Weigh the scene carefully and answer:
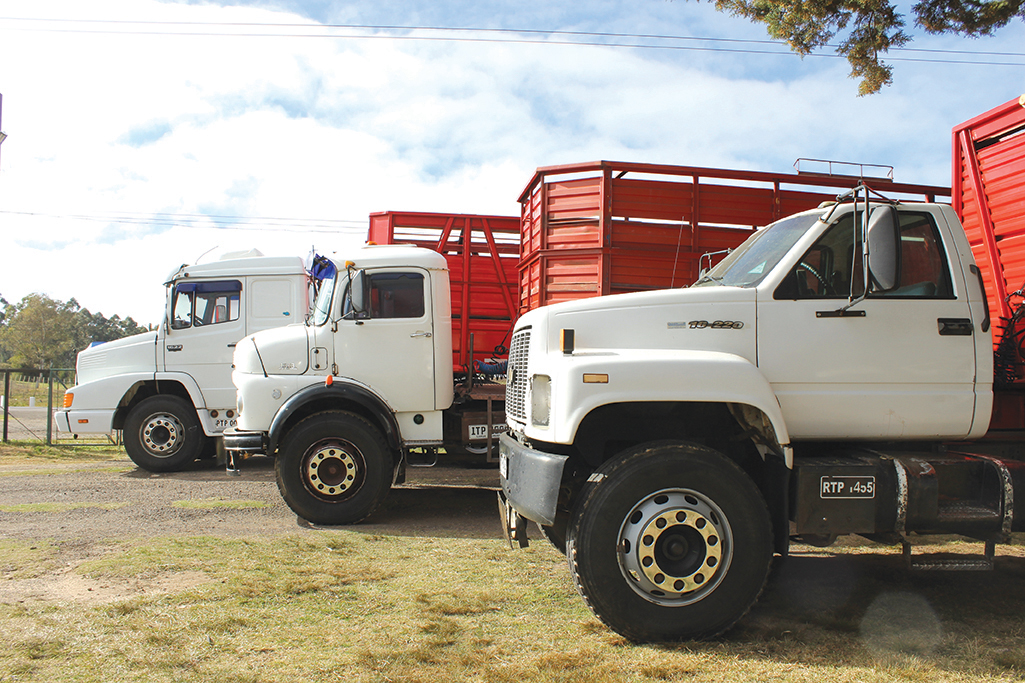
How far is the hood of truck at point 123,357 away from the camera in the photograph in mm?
9742

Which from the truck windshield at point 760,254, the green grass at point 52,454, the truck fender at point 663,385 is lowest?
the green grass at point 52,454

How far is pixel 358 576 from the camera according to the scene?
4730mm

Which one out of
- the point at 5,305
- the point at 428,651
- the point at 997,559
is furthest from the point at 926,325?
the point at 5,305

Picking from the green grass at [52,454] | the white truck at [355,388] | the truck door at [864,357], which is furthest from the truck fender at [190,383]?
the truck door at [864,357]

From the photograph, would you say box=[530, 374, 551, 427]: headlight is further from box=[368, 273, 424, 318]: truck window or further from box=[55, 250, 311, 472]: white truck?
box=[55, 250, 311, 472]: white truck

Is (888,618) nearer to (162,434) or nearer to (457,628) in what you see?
(457,628)

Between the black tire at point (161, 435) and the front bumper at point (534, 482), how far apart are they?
7227 mm

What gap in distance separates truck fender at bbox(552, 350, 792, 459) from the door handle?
1.17 meters

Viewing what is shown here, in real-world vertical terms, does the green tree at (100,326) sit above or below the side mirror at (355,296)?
above

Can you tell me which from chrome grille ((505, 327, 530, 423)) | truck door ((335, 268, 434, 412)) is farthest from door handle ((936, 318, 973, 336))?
truck door ((335, 268, 434, 412))

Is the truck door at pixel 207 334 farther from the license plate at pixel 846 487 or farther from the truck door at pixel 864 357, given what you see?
the license plate at pixel 846 487

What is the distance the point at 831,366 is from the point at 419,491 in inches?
221

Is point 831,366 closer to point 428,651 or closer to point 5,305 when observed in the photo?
point 428,651

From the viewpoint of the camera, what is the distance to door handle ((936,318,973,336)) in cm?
384
